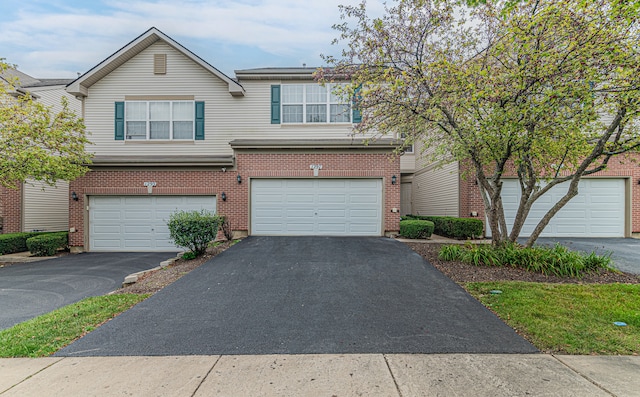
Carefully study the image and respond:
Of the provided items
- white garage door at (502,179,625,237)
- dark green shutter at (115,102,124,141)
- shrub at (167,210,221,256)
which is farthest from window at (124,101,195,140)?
white garage door at (502,179,625,237)

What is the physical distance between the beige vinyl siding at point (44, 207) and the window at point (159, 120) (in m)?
4.20

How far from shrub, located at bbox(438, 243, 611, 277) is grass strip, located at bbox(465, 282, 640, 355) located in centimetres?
72

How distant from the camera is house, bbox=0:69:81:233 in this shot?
38.5 ft

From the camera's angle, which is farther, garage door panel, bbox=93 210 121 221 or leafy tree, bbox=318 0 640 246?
garage door panel, bbox=93 210 121 221

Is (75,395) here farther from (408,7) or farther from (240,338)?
(408,7)

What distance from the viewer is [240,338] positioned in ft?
11.9

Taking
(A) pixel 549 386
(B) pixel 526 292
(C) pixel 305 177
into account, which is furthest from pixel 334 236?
(A) pixel 549 386

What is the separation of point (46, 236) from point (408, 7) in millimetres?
14263

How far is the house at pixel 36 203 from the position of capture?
11734mm

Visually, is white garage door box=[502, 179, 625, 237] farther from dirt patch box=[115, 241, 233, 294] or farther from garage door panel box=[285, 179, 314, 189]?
dirt patch box=[115, 241, 233, 294]

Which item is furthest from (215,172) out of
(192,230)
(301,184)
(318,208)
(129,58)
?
(129,58)

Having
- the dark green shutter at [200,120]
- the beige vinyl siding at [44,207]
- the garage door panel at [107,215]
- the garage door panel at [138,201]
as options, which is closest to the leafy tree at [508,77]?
the dark green shutter at [200,120]

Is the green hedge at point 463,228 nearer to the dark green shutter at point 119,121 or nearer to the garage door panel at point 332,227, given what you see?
the garage door panel at point 332,227

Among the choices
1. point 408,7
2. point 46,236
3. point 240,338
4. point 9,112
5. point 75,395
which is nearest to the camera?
point 75,395
